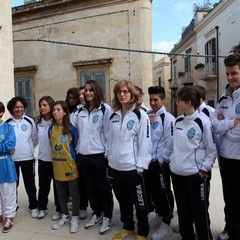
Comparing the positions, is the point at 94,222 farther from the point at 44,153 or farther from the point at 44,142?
the point at 44,142

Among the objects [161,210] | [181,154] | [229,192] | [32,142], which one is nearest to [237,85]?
[181,154]

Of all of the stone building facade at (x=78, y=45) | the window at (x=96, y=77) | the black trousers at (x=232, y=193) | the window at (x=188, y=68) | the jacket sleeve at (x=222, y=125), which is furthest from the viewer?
the window at (x=188, y=68)

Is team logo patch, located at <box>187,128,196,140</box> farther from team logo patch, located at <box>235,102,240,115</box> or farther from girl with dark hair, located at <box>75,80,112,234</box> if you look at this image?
girl with dark hair, located at <box>75,80,112,234</box>

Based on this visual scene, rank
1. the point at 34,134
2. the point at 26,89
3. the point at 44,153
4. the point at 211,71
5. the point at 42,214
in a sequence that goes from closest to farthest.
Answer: the point at 44,153
the point at 42,214
the point at 34,134
the point at 26,89
the point at 211,71

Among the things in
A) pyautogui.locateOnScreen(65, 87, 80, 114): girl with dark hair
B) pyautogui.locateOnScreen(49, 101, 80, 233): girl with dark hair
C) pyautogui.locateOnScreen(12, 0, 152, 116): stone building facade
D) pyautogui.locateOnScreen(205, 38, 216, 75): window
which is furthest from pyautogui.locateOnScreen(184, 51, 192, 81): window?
pyautogui.locateOnScreen(49, 101, 80, 233): girl with dark hair

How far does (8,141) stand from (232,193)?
8.34 feet

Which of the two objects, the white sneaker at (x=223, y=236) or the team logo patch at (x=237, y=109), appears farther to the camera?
the white sneaker at (x=223, y=236)

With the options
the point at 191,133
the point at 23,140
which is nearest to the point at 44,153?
the point at 23,140

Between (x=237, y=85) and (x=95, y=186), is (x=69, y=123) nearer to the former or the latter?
(x=95, y=186)

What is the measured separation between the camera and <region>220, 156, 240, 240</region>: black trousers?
291 centimetres

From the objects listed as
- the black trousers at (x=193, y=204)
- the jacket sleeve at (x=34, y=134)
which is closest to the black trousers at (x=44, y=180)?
the jacket sleeve at (x=34, y=134)

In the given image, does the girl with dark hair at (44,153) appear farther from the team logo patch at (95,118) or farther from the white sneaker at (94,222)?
the team logo patch at (95,118)

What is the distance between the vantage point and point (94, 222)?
362 centimetres

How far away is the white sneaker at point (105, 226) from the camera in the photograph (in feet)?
11.2
